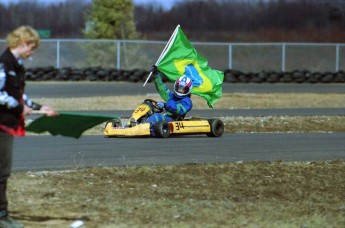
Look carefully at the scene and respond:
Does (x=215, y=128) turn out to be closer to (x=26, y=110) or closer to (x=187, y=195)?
(x=187, y=195)

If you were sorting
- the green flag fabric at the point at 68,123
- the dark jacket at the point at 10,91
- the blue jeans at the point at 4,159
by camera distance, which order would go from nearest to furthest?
the dark jacket at the point at 10,91, the blue jeans at the point at 4,159, the green flag fabric at the point at 68,123

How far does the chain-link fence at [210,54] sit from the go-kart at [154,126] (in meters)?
24.2

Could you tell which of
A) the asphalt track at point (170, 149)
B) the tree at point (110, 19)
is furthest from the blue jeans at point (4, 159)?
the tree at point (110, 19)

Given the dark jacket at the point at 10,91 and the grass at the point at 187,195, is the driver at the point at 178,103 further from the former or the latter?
the dark jacket at the point at 10,91

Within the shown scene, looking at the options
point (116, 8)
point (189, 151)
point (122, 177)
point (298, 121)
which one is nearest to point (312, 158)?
point (189, 151)

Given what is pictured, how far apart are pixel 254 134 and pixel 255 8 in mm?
36149

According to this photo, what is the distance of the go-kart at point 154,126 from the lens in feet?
53.9

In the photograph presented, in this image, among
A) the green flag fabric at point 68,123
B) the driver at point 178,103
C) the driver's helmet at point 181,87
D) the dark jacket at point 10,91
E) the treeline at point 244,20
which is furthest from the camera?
the treeline at point 244,20

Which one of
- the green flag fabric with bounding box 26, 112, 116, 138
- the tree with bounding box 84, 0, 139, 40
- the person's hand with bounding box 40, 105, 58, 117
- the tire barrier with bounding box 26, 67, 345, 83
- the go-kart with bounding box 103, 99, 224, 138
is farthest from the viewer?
the tree with bounding box 84, 0, 139, 40

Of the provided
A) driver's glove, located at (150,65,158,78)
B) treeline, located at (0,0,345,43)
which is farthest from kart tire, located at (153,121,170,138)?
treeline, located at (0,0,345,43)

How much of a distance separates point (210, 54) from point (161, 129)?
93.5 ft

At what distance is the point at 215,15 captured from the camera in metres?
56.8

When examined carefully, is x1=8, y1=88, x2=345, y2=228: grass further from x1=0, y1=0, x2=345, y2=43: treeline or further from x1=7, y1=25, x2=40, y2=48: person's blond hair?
x1=0, y1=0, x2=345, y2=43: treeline

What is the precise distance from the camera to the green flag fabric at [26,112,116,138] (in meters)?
8.48
